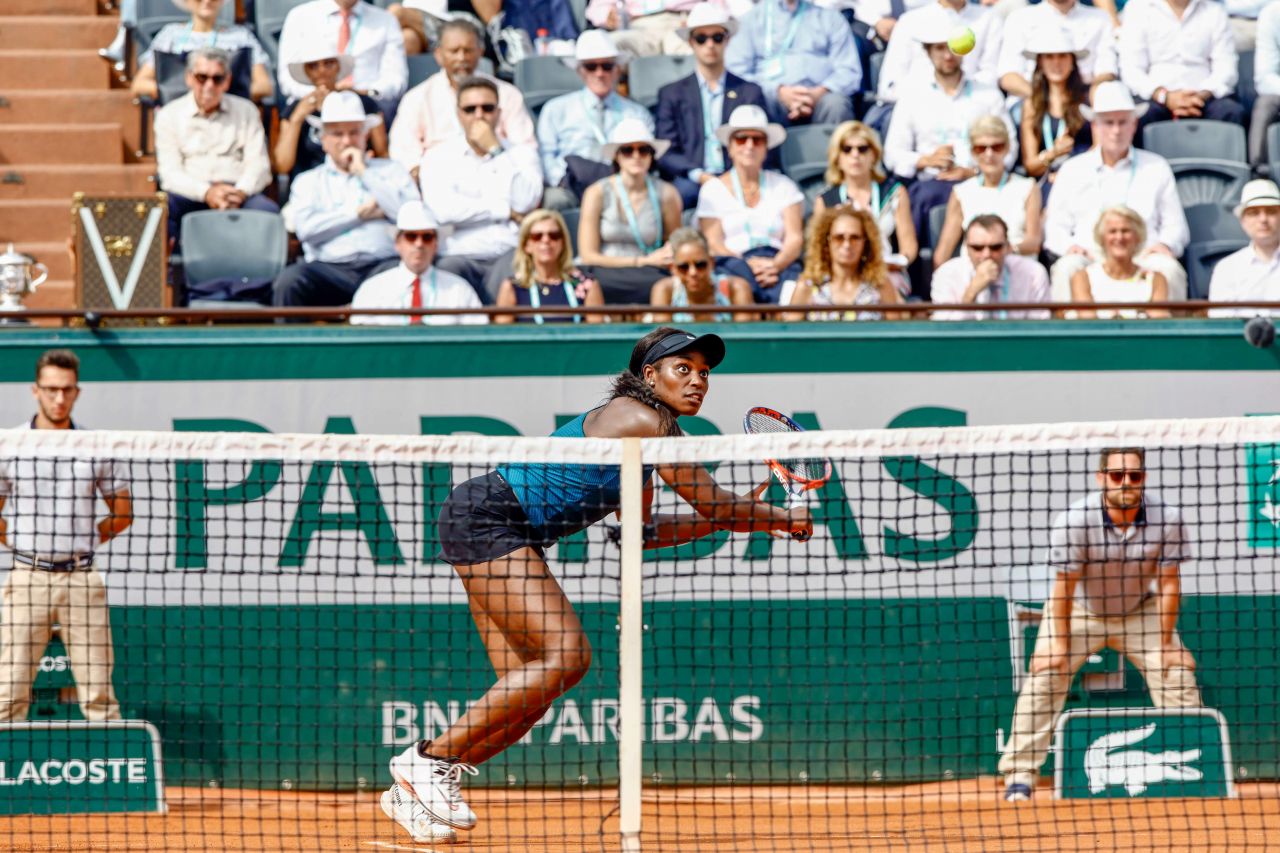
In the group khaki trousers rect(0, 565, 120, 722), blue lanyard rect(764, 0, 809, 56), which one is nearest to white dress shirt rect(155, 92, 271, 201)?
khaki trousers rect(0, 565, 120, 722)

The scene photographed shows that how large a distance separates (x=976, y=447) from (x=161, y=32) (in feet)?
23.0

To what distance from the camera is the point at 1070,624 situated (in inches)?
307

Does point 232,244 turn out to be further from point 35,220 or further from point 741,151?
point 741,151

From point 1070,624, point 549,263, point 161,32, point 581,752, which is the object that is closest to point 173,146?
point 161,32

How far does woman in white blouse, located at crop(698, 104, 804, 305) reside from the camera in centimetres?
923

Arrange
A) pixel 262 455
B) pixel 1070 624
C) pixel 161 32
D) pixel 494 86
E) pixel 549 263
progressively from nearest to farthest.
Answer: pixel 262 455 → pixel 1070 624 → pixel 549 263 → pixel 494 86 → pixel 161 32

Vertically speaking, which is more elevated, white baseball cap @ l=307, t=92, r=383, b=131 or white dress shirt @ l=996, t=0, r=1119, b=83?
white dress shirt @ l=996, t=0, r=1119, b=83

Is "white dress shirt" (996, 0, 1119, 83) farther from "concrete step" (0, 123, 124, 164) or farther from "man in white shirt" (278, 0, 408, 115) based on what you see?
"concrete step" (0, 123, 124, 164)

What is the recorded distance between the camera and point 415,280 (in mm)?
8938

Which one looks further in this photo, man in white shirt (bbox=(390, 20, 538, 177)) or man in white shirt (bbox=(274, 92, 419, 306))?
man in white shirt (bbox=(390, 20, 538, 177))

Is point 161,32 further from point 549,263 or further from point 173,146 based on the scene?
point 549,263

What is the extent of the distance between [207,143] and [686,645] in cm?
419

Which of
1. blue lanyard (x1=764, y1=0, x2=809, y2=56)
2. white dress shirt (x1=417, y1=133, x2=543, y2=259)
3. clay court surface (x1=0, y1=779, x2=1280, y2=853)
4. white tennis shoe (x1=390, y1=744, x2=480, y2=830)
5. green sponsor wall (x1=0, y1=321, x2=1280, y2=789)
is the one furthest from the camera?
blue lanyard (x1=764, y1=0, x2=809, y2=56)

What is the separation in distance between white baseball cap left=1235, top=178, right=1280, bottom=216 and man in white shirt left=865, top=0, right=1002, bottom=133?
1.86m
